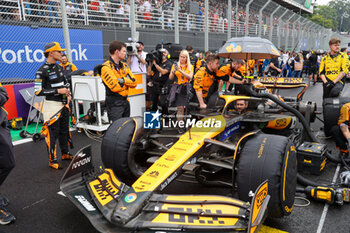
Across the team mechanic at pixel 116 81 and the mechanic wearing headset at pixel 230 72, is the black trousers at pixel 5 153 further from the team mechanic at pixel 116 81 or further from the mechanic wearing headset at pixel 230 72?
the mechanic wearing headset at pixel 230 72

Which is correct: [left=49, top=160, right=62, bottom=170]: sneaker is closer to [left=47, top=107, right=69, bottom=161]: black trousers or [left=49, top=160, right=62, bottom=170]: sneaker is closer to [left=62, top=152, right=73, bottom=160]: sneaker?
[left=47, top=107, right=69, bottom=161]: black trousers

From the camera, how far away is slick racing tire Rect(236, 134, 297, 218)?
2.53m

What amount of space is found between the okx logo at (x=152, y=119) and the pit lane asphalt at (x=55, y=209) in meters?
0.87

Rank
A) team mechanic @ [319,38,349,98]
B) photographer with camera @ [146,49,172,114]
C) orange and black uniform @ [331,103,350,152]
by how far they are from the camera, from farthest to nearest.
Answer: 1. photographer with camera @ [146,49,172,114]
2. team mechanic @ [319,38,349,98]
3. orange and black uniform @ [331,103,350,152]

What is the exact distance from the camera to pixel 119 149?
328cm

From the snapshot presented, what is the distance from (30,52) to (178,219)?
6.75 meters

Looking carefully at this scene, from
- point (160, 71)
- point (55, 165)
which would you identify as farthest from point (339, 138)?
point (55, 165)

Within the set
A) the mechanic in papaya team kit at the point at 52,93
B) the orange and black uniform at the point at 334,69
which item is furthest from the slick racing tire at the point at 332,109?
the mechanic in papaya team kit at the point at 52,93

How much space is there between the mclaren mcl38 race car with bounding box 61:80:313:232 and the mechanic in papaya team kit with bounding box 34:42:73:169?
131 centimetres

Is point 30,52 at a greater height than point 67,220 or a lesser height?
greater

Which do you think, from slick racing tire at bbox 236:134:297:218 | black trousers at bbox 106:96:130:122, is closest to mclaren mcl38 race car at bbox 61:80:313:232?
slick racing tire at bbox 236:134:297:218

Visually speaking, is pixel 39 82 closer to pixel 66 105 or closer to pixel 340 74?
pixel 66 105

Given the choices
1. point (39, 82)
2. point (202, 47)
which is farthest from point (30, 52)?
point (202, 47)

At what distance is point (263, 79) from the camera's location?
6.37m
